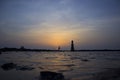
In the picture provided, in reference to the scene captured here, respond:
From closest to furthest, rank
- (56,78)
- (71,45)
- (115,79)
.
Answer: (115,79), (56,78), (71,45)

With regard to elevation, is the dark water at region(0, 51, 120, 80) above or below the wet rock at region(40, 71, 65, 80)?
below

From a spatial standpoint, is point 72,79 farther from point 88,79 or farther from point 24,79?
point 24,79

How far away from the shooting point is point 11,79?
11.6 meters

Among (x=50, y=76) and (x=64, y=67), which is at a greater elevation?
(x=50, y=76)

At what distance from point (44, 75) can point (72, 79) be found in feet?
6.24

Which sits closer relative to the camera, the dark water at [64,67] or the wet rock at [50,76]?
the wet rock at [50,76]

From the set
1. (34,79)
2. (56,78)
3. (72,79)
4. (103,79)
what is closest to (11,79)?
(34,79)

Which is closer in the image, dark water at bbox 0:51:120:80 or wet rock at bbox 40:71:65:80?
wet rock at bbox 40:71:65:80

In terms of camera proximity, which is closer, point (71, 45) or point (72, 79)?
point (72, 79)

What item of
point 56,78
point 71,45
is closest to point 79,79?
point 56,78

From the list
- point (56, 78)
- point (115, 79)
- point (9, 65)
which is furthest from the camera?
point (9, 65)

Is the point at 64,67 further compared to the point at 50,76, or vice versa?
the point at 64,67

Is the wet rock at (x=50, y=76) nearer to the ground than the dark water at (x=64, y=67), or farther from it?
farther from it

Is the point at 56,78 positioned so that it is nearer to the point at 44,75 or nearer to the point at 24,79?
→ the point at 44,75
